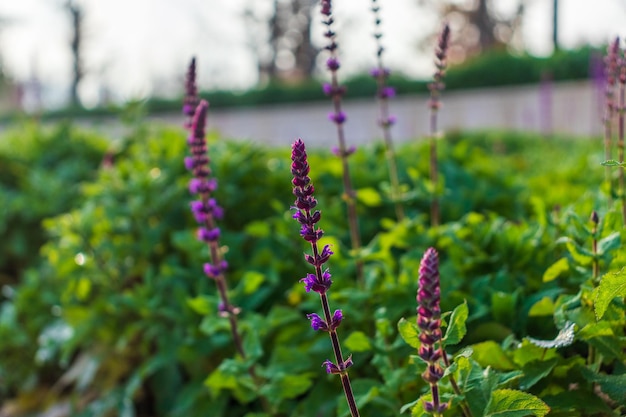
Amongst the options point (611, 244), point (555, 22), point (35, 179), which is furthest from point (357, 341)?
point (555, 22)

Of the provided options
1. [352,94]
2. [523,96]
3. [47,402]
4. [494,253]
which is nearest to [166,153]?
[47,402]

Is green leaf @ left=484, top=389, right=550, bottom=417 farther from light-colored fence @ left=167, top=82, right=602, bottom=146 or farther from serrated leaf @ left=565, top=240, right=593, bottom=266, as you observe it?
light-colored fence @ left=167, top=82, right=602, bottom=146

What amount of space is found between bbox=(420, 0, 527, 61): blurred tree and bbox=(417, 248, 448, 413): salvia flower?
34.3 metres

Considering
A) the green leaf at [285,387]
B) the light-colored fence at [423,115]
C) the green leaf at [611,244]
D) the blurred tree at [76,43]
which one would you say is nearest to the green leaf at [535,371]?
the green leaf at [611,244]

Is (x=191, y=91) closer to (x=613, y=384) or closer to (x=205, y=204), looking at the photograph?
(x=205, y=204)

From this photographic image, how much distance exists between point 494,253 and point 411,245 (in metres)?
0.33

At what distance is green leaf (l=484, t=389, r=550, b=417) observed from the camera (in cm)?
150

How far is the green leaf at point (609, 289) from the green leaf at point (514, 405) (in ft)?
0.75

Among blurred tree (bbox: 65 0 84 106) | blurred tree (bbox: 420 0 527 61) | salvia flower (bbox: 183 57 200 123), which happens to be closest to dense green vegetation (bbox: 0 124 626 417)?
salvia flower (bbox: 183 57 200 123)

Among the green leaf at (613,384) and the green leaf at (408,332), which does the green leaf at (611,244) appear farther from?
the green leaf at (408,332)

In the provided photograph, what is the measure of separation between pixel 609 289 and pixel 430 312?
1.75ft

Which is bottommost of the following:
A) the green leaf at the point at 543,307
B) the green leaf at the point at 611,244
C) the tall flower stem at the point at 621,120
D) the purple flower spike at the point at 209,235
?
the green leaf at the point at 543,307

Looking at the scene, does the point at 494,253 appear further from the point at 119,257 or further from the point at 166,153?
the point at 166,153

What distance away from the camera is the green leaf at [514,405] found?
1498mm
